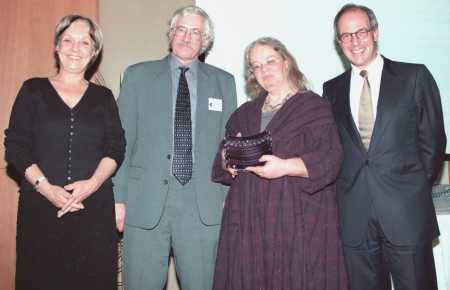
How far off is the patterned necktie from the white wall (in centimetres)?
92

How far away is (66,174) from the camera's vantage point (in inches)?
72.8

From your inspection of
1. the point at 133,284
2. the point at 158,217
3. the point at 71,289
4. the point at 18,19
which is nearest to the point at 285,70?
the point at 158,217

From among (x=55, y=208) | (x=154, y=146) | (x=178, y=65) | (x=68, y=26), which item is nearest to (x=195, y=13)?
(x=178, y=65)

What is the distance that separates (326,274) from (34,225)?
4.60ft

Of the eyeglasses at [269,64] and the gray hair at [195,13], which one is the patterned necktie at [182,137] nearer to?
the gray hair at [195,13]

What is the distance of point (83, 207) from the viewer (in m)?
1.87

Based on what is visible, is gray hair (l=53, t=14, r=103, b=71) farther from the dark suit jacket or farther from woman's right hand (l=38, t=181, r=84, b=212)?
the dark suit jacket

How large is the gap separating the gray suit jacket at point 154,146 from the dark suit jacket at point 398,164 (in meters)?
0.72

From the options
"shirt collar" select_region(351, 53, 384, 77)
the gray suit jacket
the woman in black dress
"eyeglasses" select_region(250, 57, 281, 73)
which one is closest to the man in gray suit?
the gray suit jacket

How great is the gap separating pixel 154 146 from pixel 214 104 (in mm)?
432

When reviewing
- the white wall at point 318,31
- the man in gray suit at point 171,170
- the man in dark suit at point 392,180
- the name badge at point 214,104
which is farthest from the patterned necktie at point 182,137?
the white wall at point 318,31

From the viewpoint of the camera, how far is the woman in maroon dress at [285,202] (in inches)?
70.8

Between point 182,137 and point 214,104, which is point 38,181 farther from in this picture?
point 214,104

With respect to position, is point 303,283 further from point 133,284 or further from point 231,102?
point 231,102
